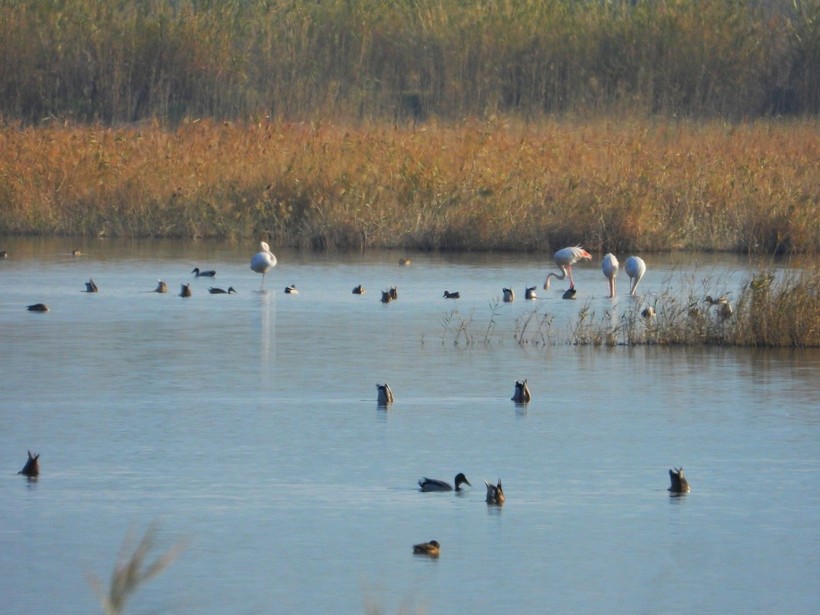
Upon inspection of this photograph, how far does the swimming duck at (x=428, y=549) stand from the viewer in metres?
6.89

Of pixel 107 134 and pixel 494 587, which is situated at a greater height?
pixel 107 134

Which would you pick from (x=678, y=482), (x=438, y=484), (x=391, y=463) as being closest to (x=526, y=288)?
(x=391, y=463)

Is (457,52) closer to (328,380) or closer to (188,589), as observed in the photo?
A: (328,380)

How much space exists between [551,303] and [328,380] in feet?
15.6

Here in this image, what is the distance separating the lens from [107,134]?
24344 millimetres

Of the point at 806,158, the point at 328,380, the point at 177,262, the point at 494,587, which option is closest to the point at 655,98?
the point at 806,158

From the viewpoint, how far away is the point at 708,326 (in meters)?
13.4

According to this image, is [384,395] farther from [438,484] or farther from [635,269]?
[635,269]

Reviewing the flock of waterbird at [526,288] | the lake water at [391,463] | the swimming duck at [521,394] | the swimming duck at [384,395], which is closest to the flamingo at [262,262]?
the flock of waterbird at [526,288]

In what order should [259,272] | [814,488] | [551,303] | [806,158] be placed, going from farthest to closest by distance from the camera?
[806,158] → [259,272] → [551,303] → [814,488]

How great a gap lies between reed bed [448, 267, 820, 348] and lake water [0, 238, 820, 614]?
6.9 inches

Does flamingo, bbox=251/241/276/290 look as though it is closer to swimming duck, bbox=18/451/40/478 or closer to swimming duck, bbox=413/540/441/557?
swimming duck, bbox=18/451/40/478

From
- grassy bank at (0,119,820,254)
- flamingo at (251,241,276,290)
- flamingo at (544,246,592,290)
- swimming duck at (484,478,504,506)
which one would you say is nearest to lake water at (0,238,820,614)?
swimming duck at (484,478,504,506)

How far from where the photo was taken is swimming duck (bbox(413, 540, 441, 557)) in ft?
22.6
